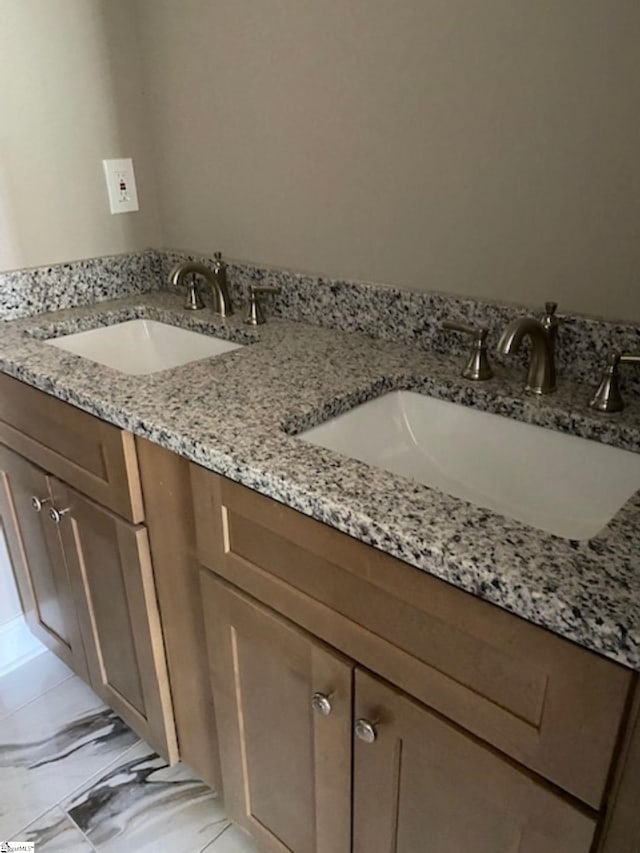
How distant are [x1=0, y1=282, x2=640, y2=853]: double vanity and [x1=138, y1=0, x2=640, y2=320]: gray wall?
190 mm

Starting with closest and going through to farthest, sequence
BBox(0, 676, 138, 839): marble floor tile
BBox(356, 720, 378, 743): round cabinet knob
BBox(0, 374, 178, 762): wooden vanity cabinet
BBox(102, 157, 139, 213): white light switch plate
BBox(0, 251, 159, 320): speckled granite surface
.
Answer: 1. BBox(356, 720, 378, 743): round cabinet knob
2. BBox(0, 374, 178, 762): wooden vanity cabinet
3. BBox(0, 676, 138, 839): marble floor tile
4. BBox(0, 251, 159, 320): speckled granite surface
5. BBox(102, 157, 139, 213): white light switch plate

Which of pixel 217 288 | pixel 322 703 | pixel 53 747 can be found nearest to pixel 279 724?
pixel 322 703

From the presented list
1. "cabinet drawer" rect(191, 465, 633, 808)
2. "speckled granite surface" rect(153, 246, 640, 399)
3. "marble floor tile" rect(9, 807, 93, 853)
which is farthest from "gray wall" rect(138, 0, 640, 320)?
"marble floor tile" rect(9, 807, 93, 853)

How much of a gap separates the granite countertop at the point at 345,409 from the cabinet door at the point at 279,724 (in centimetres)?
22

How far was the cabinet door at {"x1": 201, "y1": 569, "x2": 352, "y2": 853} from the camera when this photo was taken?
2.83 feet

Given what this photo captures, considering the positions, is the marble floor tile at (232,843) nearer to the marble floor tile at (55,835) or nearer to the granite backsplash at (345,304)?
the marble floor tile at (55,835)

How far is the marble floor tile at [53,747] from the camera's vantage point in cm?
136

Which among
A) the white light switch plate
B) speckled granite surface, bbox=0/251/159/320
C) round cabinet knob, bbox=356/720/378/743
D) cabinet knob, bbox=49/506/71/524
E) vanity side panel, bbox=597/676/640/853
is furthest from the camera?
the white light switch plate

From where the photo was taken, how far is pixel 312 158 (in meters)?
1.32

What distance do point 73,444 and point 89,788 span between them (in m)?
0.76

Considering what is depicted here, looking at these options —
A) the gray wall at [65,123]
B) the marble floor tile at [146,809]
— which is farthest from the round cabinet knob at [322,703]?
the gray wall at [65,123]

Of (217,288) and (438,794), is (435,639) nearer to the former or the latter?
(438,794)

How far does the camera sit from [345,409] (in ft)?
3.37

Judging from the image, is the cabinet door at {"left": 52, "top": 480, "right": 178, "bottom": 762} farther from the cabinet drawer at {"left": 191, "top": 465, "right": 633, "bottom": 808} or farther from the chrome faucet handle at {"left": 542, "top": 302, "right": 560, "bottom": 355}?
the chrome faucet handle at {"left": 542, "top": 302, "right": 560, "bottom": 355}
